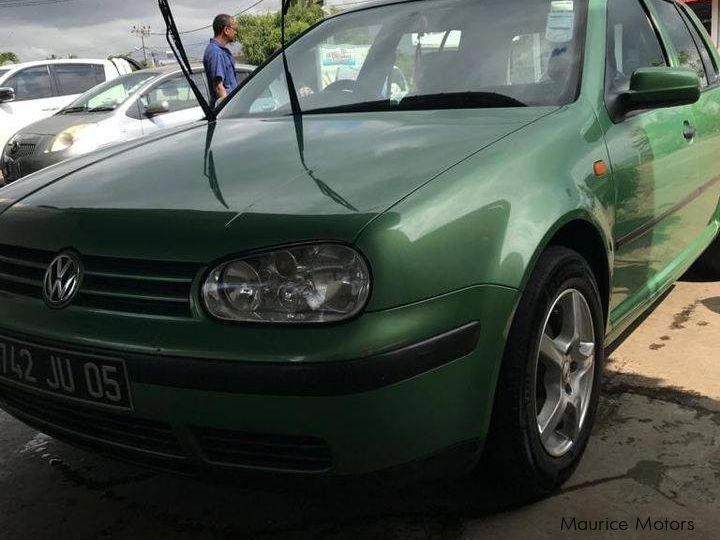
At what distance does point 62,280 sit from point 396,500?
3.51 ft

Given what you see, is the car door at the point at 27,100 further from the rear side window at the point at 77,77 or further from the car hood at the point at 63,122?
the car hood at the point at 63,122

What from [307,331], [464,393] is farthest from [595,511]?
[307,331]

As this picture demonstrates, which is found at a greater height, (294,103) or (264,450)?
(294,103)

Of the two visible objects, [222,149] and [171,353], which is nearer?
[171,353]

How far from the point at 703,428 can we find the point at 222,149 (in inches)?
70.3

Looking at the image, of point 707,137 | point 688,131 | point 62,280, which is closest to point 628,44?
point 688,131

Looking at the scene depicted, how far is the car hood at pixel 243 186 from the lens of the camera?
163 cm

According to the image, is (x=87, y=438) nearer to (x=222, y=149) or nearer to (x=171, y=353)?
(x=171, y=353)

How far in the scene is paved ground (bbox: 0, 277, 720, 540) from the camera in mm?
1942

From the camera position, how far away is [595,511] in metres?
1.99

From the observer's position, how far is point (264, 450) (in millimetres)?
1611

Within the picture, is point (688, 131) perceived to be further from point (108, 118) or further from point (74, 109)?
point (74, 109)

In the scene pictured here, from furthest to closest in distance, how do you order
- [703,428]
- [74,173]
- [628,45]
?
1. [628,45]
2. [703,428]
3. [74,173]

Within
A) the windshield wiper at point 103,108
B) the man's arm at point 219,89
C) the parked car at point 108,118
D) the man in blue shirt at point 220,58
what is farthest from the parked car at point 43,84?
the man's arm at point 219,89
